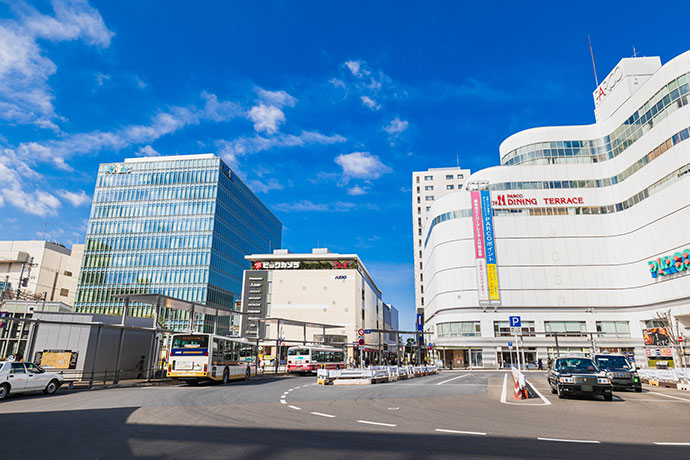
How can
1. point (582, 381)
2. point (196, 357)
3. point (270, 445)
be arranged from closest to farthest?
point (270, 445) < point (582, 381) < point (196, 357)

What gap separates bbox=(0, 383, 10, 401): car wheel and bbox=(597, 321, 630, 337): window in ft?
231

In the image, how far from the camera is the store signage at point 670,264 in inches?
1949

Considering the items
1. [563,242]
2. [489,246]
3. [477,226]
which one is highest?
[477,226]

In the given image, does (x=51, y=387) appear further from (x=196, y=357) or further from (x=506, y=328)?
(x=506, y=328)

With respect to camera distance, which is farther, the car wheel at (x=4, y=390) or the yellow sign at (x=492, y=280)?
the yellow sign at (x=492, y=280)

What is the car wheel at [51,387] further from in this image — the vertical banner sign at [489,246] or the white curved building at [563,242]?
the vertical banner sign at [489,246]

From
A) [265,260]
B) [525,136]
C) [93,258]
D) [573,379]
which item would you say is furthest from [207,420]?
[93,258]

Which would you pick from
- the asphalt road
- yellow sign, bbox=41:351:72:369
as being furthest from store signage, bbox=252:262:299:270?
the asphalt road

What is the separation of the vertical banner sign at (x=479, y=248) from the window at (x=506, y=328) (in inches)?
169

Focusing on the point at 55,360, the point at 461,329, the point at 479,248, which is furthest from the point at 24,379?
the point at 479,248

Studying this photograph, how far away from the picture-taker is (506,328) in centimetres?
6512

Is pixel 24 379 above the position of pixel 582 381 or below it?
below

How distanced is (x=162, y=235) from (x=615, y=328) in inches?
3528

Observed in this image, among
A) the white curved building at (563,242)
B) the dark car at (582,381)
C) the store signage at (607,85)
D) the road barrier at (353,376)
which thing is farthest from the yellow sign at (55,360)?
the store signage at (607,85)
